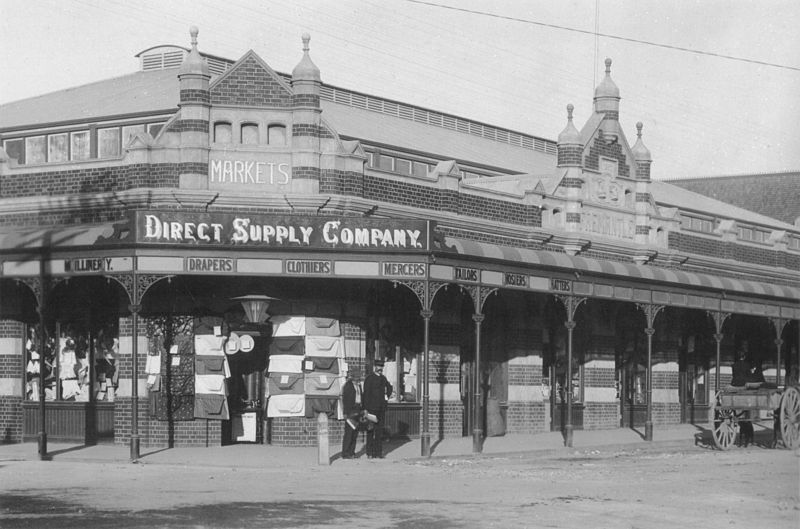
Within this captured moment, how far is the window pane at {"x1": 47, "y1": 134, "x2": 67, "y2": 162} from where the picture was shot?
30.5 m

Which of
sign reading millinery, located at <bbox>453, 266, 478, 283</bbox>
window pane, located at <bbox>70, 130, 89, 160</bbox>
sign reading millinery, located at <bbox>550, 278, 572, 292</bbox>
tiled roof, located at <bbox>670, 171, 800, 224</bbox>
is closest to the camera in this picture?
sign reading millinery, located at <bbox>453, 266, 478, 283</bbox>

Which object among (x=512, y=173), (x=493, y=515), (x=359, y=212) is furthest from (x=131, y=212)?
(x=512, y=173)

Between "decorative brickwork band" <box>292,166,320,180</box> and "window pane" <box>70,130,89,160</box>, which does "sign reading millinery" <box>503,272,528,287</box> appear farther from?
"window pane" <box>70,130,89,160</box>

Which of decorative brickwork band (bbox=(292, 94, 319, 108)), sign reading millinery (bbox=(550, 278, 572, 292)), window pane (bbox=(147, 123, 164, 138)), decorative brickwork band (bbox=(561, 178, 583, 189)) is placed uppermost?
window pane (bbox=(147, 123, 164, 138))

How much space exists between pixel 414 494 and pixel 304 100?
1043 centimetres

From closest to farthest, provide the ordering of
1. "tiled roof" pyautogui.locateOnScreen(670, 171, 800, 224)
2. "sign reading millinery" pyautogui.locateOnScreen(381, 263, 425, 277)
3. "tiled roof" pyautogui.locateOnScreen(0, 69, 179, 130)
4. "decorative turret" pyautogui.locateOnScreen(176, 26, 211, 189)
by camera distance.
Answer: "sign reading millinery" pyautogui.locateOnScreen(381, 263, 425, 277), "decorative turret" pyautogui.locateOnScreen(176, 26, 211, 189), "tiled roof" pyautogui.locateOnScreen(0, 69, 179, 130), "tiled roof" pyautogui.locateOnScreen(670, 171, 800, 224)

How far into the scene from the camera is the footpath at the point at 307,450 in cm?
2153

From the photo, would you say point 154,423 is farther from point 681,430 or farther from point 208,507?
point 681,430

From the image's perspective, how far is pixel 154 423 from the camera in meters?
Answer: 24.0

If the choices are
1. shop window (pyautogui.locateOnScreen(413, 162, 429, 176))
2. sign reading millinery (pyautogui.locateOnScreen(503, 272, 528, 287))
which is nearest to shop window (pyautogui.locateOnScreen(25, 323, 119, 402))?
sign reading millinery (pyautogui.locateOnScreen(503, 272, 528, 287))

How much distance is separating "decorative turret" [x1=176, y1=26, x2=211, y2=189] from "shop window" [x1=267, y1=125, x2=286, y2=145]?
1.24 metres

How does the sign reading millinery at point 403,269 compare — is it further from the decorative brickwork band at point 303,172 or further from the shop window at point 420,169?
the shop window at point 420,169

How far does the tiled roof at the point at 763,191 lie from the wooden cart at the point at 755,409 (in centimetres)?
3500

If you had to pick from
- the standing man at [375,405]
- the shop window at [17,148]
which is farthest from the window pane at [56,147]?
the standing man at [375,405]
